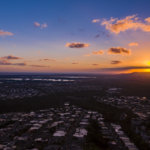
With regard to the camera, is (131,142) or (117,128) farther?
(117,128)

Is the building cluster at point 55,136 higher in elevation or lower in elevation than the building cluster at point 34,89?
lower

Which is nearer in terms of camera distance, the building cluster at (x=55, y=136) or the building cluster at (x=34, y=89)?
the building cluster at (x=55, y=136)

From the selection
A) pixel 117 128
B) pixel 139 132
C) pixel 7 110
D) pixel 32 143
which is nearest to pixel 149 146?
pixel 139 132

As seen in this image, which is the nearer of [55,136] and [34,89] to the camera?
[55,136]

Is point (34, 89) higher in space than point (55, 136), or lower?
higher

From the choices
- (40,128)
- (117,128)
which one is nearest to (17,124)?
(40,128)

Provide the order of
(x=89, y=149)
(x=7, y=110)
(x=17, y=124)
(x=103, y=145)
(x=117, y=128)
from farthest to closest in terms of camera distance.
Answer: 1. (x=7, y=110)
2. (x=17, y=124)
3. (x=117, y=128)
4. (x=103, y=145)
5. (x=89, y=149)

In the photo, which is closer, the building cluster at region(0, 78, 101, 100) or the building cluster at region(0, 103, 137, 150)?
the building cluster at region(0, 103, 137, 150)

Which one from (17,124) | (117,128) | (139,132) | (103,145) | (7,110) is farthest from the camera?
(7,110)

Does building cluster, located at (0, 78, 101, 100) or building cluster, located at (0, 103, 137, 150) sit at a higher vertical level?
building cluster, located at (0, 78, 101, 100)

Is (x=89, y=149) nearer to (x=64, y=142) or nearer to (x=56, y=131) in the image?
(x=64, y=142)
